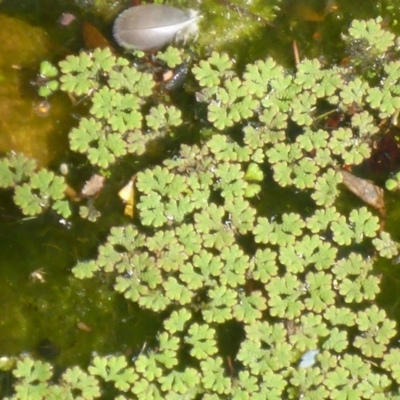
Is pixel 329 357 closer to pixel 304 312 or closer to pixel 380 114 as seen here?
pixel 304 312

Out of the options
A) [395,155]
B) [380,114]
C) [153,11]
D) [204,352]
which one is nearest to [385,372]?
[204,352]

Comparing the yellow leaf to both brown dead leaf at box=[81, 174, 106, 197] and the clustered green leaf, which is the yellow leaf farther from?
the clustered green leaf

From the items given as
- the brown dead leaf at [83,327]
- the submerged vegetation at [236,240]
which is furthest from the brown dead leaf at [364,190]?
the brown dead leaf at [83,327]

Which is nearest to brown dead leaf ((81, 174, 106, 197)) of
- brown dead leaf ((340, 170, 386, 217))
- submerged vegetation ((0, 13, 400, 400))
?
submerged vegetation ((0, 13, 400, 400))

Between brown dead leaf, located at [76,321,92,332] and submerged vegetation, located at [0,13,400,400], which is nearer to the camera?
submerged vegetation, located at [0,13,400,400]

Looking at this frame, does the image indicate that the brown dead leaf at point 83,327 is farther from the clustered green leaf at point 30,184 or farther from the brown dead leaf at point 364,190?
the brown dead leaf at point 364,190

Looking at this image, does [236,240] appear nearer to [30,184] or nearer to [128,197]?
[128,197]
